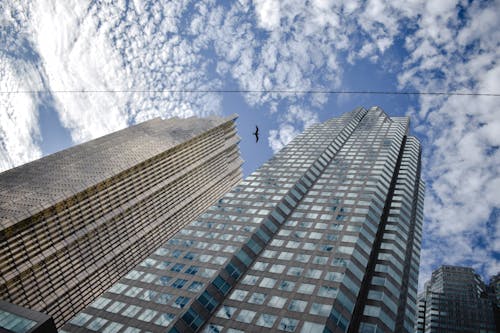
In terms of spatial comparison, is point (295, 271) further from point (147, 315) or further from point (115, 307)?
point (115, 307)

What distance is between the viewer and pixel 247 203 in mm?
80375

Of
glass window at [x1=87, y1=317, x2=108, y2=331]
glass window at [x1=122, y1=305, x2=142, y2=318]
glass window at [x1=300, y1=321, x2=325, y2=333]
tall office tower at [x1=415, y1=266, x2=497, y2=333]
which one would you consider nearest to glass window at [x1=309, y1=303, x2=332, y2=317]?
glass window at [x1=300, y1=321, x2=325, y2=333]

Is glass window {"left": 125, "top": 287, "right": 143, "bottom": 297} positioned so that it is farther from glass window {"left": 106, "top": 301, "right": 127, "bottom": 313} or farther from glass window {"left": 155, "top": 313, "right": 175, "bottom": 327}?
glass window {"left": 155, "top": 313, "right": 175, "bottom": 327}

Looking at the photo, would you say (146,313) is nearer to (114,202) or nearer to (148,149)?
(114,202)

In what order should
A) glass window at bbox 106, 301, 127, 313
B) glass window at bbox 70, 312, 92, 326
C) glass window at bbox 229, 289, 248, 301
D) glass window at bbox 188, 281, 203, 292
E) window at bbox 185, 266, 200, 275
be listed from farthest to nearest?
window at bbox 185, 266, 200, 275, glass window at bbox 188, 281, 203, 292, glass window at bbox 106, 301, 127, 313, glass window at bbox 229, 289, 248, 301, glass window at bbox 70, 312, 92, 326

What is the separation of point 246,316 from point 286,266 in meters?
12.1

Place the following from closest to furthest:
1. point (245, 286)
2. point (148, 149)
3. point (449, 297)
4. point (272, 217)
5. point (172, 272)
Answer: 1. point (245, 286)
2. point (172, 272)
3. point (272, 217)
4. point (449, 297)
5. point (148, 149)

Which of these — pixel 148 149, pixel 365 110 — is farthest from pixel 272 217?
pixel 365 110

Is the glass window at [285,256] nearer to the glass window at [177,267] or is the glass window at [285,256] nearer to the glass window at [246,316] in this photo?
A: the glass window at [246,316]

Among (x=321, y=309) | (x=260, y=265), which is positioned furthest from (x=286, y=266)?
(x=321, y=309)

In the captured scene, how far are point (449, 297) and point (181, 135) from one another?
441 ft

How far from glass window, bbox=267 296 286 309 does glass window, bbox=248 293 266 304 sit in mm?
1346

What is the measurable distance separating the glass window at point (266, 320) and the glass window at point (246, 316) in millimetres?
1331

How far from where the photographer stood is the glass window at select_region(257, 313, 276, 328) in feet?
153
